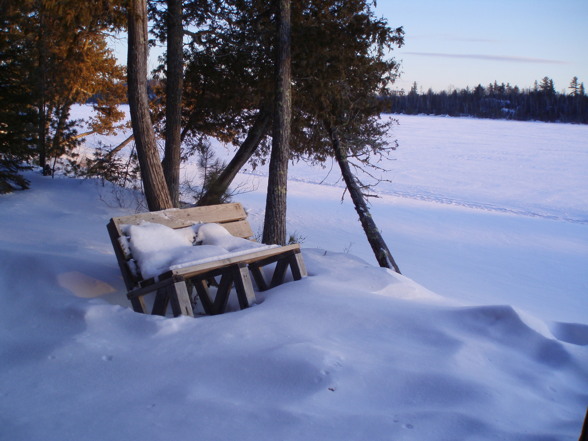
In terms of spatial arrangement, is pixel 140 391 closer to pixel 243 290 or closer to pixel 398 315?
pixel 243 290

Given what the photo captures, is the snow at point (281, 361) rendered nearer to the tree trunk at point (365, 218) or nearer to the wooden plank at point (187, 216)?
the wooden plank at point (187, 216)

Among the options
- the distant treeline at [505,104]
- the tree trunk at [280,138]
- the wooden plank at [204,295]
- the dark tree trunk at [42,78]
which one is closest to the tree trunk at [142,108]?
the tree trunk at [280,138]

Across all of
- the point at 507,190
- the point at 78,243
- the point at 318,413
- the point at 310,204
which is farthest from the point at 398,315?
the point at 507,190

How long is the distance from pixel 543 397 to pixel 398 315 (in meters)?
1.21

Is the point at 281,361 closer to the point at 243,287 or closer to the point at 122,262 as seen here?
the point at 243,287

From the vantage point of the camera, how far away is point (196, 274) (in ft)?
14.2

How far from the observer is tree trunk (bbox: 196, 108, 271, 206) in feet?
35.7

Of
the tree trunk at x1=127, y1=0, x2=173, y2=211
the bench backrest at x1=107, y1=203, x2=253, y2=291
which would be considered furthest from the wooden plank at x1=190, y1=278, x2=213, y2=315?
the tree trunk at x1=127, y1=0, x2=173, y2=211

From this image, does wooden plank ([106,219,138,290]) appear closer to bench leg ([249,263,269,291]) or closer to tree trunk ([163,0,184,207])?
bench leg ([249,263,269,291])

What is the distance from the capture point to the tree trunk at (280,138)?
777 cm

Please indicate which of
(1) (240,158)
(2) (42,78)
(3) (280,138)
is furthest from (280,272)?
(2) (42,78)

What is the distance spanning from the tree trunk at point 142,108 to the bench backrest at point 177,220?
4.15 feet

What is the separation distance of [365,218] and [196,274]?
5912 millimetres

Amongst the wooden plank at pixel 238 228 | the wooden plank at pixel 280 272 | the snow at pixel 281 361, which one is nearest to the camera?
the snow at pixel 281 361
